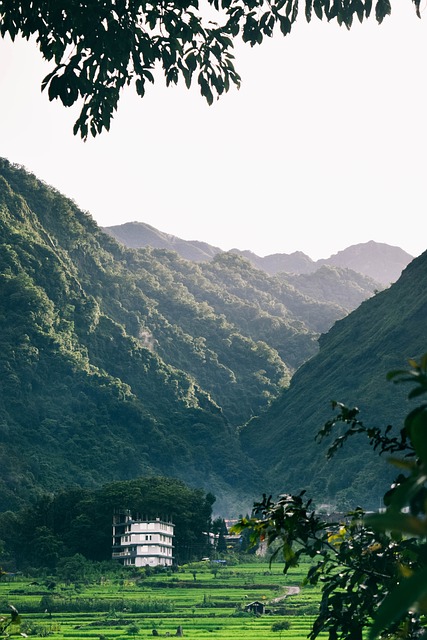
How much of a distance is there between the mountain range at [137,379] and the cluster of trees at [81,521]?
78.5 feet

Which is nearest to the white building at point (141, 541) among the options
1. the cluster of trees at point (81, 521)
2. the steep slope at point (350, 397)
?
the cluster of trees at point (81, 521)

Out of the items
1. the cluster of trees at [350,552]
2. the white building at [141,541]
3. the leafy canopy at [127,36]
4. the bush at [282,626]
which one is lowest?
the bush at [282,626]

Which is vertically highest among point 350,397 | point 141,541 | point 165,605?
point 350,397

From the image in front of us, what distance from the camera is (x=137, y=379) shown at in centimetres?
12731

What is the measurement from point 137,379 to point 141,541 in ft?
219

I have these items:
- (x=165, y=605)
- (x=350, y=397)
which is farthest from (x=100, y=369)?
(x=165, y=605)

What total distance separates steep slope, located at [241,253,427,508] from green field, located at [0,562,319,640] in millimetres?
30580

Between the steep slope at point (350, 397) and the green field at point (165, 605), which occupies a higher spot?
the steep slope at point (350, 397)

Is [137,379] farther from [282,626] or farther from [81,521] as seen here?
[282,626]

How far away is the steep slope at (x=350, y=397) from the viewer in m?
94.4

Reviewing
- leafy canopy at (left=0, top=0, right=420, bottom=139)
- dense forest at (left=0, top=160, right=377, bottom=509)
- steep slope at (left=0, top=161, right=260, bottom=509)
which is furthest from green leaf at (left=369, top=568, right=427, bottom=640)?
steep slope at (left=0, top=161, right=260, bottom=509)

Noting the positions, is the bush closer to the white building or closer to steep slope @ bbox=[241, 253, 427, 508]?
the white building

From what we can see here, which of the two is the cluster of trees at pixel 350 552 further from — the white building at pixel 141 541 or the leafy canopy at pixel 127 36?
the white building at pixel 141 541

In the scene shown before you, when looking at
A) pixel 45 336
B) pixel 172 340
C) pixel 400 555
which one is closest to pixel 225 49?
pixel 400 555
